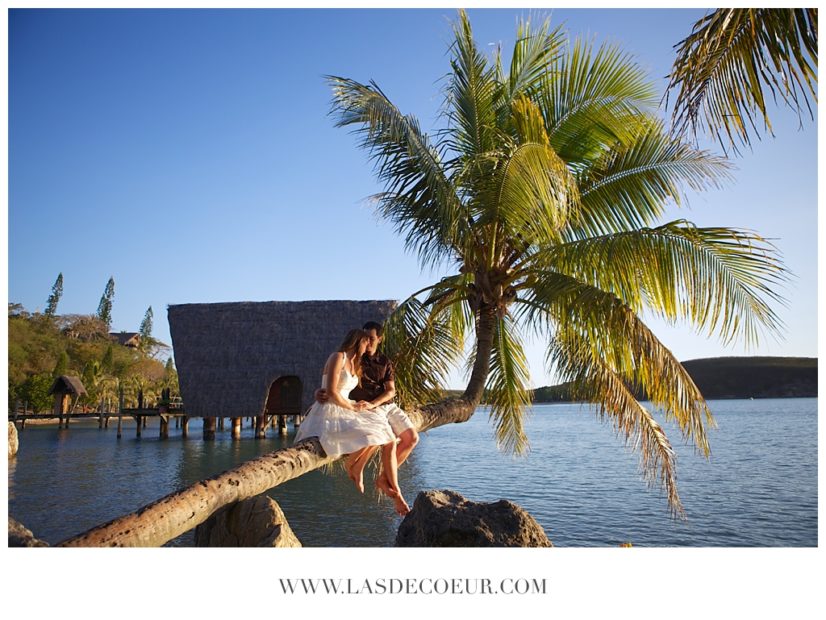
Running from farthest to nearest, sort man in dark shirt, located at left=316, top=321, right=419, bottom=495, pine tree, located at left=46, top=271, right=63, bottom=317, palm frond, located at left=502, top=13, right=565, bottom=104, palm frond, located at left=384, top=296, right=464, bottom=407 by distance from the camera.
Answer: pine tree, located at left=46, top=271, right=63, bottom=317, palm frond, located at left=502, top=13, right=565, bottom=104, palm frond, located at left=384, top=296, right=464, bottom=407, man in dark shirt, located at left=316, top=321, right=419, bottom=495

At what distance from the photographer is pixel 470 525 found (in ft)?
17.6

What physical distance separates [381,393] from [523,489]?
7677 mm

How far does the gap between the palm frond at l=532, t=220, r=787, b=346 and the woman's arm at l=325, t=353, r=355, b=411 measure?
7.68ft

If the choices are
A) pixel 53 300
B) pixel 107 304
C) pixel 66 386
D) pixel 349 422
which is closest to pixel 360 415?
pixel 349 422

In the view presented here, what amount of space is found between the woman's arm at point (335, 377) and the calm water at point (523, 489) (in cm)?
395

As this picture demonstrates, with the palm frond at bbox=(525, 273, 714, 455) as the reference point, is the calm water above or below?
below

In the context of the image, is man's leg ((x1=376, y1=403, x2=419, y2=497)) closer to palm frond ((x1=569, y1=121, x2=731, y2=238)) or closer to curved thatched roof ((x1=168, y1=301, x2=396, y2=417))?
palm frond ((x1=569, y1=121, x2=731, y2=238))

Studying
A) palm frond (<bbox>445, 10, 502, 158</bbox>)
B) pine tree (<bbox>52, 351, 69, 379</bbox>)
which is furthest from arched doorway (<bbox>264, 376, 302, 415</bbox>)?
palm frond (<bbox>445, 10, 502, 158</bbox>)

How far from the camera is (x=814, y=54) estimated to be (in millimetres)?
3078

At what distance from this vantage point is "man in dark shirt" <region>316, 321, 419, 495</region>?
3.96 meters

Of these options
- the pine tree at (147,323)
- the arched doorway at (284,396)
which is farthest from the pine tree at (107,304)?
the arched doorway at (284,396)

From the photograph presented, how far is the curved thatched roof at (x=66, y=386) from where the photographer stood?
89.5 ft
